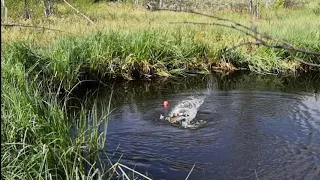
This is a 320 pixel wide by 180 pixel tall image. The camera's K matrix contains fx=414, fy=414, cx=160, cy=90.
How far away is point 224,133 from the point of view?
583 cm

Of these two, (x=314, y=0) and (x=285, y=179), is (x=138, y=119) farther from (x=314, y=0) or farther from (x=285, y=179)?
(x=314, y=0)

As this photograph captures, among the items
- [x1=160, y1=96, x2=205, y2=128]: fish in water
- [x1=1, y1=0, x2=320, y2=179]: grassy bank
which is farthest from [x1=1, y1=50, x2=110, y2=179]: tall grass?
[x1=160, y1=96, x2=205, y2=128]: fish in water

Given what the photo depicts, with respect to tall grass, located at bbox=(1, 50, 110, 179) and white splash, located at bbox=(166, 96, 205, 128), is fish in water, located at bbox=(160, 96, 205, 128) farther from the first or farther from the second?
tall grass, located at bbox=(1, 50, 110, 179)

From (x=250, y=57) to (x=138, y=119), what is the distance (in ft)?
17.2

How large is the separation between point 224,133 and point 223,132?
0.15 ft

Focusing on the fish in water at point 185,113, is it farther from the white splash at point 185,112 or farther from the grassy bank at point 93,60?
the grassy bank at point 93,60

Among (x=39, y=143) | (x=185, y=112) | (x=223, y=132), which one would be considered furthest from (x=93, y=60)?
(x=39, y=143)

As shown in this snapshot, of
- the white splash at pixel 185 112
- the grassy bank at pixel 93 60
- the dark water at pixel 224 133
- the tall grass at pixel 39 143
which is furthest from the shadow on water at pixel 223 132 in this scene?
the grassy bank at pixel 93 60

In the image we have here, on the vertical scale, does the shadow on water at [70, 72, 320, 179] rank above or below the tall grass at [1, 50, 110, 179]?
below

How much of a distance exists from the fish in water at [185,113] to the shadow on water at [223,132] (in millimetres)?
136

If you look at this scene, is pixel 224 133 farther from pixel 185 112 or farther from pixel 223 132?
pixel 185 112

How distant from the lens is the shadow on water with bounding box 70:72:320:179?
15.3 feet

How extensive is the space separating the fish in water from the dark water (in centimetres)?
16

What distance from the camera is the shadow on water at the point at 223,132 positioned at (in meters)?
4.67
